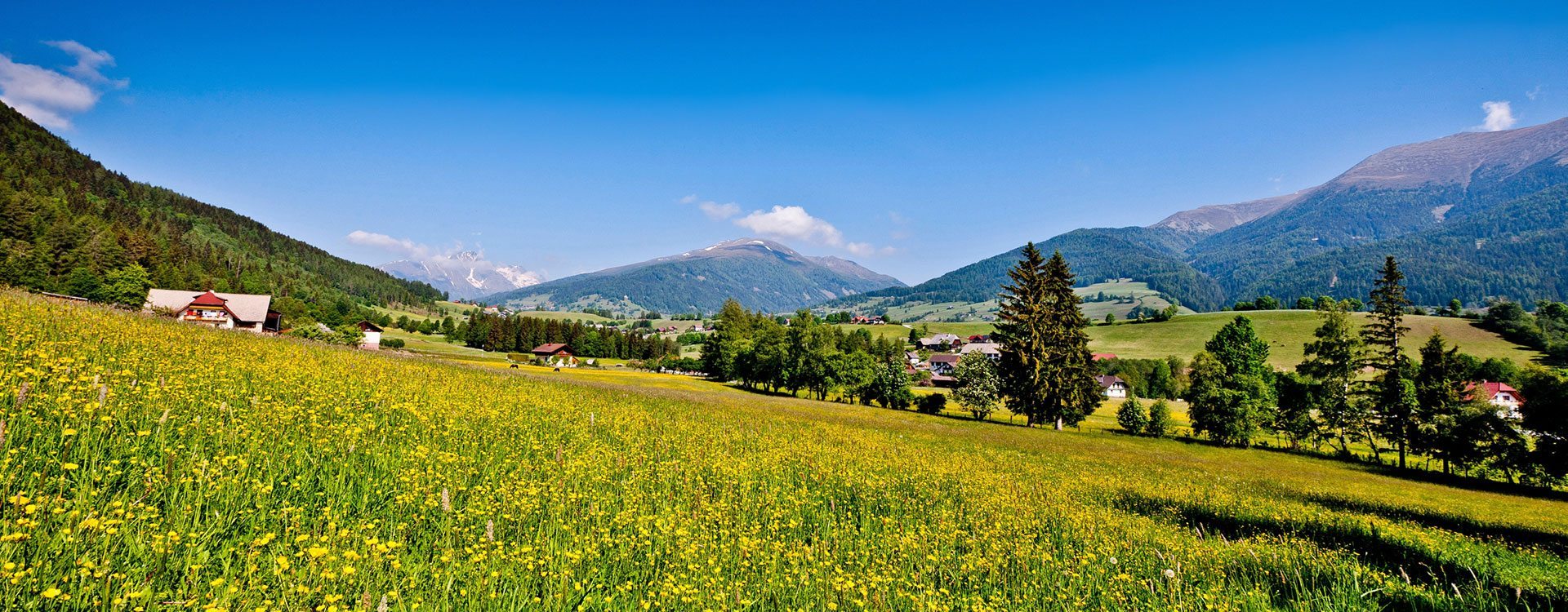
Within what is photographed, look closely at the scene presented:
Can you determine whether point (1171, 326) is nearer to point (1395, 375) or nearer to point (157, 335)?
point (1395, 375)

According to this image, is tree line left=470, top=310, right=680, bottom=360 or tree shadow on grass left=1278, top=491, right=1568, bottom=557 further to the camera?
tree line left=470, top=310, right=680, bottom=360

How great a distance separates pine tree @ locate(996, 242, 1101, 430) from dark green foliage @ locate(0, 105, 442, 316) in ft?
348

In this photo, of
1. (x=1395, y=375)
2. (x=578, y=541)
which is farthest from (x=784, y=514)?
(x=1395, y=375)

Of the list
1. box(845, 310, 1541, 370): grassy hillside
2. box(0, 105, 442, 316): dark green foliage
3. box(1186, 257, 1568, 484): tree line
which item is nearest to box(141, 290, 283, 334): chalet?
box(0, 105, 442, 316): dark green foliage

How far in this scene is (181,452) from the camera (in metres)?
5.54

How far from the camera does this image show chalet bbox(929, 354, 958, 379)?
161 meters

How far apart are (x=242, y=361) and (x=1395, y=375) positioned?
195 ft

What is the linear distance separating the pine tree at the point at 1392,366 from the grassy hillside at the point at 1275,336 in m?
68.8

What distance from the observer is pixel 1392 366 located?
3962 cm

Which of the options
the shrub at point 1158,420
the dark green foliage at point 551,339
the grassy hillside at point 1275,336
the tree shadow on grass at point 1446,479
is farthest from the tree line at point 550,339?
the tree shadow on grass at point 1446,479

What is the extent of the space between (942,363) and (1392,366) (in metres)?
138

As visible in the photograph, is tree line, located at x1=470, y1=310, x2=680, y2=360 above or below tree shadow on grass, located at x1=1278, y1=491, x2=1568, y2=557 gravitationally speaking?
above

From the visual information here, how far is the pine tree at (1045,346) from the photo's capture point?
161 ft

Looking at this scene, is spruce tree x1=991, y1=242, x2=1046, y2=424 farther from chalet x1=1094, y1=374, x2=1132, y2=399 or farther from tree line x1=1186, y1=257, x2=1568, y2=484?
chalet x1=1094, y1=374, x2=1132, y2=399
